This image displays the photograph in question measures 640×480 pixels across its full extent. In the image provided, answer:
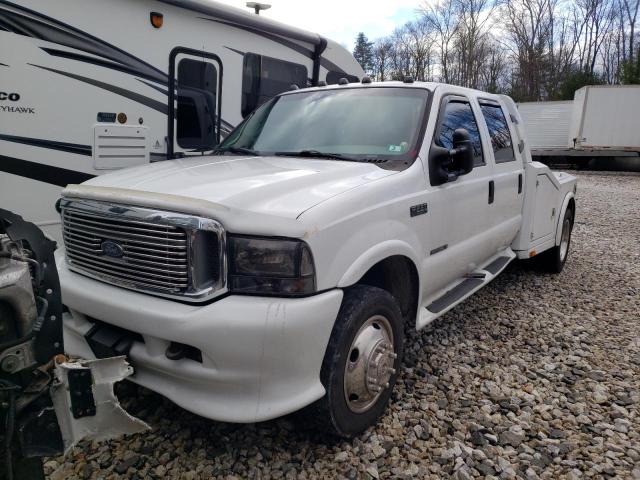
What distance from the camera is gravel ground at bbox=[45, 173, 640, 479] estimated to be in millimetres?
2688

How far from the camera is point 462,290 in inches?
159

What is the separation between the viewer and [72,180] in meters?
4.46

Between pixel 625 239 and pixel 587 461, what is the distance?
7.31 metres

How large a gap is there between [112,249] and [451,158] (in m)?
2.25

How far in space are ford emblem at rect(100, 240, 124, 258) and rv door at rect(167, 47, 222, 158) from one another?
2524 mm

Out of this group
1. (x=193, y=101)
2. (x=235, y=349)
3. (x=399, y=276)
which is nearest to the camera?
(x=235, y=349)

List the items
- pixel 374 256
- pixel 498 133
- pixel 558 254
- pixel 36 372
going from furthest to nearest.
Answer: pixel 558 254 < pixel 498 133 < pixel 374 256 < pixel 36 372

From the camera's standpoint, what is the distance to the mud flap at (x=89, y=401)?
192cm

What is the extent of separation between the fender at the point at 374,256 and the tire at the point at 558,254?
12.3ft

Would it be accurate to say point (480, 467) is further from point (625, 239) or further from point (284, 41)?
point (625, 239)

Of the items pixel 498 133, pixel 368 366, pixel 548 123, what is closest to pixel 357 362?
pixel 368 366

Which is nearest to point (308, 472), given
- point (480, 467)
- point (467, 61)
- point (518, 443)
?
point (480, 467)

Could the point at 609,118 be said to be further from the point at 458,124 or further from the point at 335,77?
the point at 458,124

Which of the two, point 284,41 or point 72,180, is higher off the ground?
point 284,41
